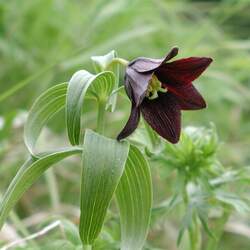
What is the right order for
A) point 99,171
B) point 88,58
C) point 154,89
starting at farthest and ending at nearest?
point 88,58 → point 154,89 → point 99,171

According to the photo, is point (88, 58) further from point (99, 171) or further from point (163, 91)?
point (99, 171)

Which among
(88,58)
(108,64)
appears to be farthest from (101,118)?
(88,58)

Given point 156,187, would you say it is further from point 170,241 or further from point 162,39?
point 162,39

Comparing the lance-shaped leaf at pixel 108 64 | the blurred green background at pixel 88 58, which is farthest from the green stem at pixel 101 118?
the blurred green background at pixel 88 58

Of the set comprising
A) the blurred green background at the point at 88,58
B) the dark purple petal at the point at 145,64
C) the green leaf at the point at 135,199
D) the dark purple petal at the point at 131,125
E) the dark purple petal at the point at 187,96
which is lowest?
the green leaf at the point at 135,199

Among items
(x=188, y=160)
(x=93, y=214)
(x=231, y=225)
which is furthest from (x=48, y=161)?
(x=231, y=225)

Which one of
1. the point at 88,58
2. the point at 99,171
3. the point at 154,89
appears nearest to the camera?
the point at 99,171

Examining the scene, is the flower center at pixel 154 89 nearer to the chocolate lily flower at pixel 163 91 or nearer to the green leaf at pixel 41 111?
the chocolate lily flower at pixel 163 91
